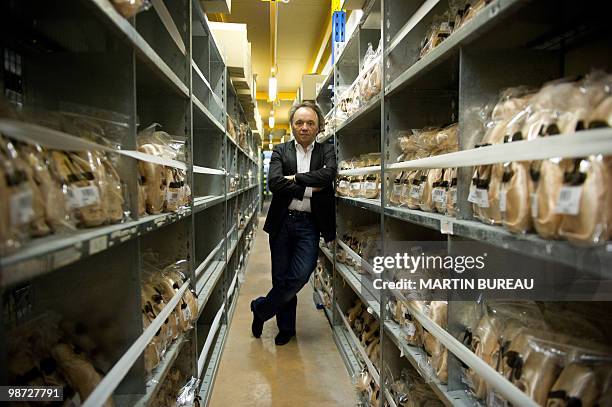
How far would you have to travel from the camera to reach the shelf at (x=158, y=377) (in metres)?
1.20

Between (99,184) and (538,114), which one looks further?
(99,184)

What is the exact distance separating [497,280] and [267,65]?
7689 mm

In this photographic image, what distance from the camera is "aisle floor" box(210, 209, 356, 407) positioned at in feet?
7.60

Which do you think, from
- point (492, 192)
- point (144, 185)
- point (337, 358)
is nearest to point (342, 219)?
point (337, 358)

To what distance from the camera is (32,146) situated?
2.60 ft

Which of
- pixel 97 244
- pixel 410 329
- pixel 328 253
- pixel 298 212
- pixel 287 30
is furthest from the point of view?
pixel 287 30

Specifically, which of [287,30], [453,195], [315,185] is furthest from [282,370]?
[287,30]

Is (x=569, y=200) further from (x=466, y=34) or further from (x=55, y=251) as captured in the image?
(x=55, y=251)

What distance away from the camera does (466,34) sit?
3.41 ft

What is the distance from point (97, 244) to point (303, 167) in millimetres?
2242

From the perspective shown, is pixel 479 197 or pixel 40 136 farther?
pixel 479 197

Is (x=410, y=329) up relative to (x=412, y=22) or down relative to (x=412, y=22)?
down

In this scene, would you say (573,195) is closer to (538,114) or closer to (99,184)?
(538,114)

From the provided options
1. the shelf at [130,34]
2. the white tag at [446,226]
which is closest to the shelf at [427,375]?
the white tag at [446,226]
